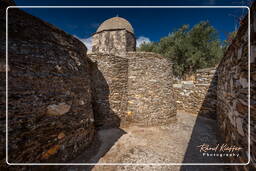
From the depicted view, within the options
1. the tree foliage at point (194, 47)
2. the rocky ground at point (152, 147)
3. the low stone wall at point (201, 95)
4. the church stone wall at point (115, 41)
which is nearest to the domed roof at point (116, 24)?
the church stone wall at point (115, 41)

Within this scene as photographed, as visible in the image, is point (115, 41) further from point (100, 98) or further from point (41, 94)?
point (41, 94)

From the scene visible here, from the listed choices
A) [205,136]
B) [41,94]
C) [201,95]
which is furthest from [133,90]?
[201,95]

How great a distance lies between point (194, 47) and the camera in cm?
1292

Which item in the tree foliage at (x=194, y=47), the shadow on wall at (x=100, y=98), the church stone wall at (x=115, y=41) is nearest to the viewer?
the shadow on wall at (x=100, y=98)

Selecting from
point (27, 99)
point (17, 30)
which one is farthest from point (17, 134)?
point (17, 30)

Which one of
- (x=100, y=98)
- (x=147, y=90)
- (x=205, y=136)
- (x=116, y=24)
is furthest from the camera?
(x=116, y=24)

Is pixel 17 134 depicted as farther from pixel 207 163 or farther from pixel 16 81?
pixel 207 163

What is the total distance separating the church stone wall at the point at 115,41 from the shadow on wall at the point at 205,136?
7816 millimetres

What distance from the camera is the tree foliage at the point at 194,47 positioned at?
12414mm

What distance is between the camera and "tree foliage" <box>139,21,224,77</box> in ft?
40.7

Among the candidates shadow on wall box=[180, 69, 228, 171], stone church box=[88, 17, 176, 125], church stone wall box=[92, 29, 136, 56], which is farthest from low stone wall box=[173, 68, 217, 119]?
church stone wall box=[92, 29, 136, 56]

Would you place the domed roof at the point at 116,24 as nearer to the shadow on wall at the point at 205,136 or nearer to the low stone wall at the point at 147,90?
the low stone wall at the point at 147,90

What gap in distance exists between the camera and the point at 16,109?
1.93 meters

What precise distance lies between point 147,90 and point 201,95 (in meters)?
3.78
